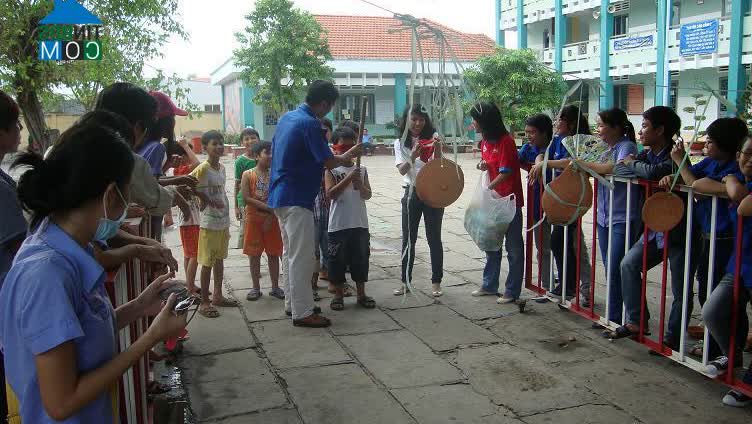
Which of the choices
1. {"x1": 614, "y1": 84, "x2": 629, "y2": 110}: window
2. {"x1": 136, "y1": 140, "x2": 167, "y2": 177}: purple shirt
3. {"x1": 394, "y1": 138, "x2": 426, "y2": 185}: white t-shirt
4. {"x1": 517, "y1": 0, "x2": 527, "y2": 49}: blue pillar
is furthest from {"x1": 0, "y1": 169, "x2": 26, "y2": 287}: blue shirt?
{"x1": 517, "y1": 0, "x2": 527, "y2": 49}: blue pillar

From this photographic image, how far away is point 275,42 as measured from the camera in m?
22.7

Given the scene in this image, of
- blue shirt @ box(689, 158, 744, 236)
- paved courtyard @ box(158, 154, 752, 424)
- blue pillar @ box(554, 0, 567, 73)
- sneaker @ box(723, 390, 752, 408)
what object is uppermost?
blue pillar @ box(554, 0, 567, 73)

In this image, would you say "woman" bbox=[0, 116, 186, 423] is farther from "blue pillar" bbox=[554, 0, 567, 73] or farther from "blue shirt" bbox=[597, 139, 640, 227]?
"blue pillar" bbox=[554, 0, 567, 73]

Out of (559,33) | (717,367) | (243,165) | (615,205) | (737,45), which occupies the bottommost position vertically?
(717,367)

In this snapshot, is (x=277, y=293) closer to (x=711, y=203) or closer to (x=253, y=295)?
(x=253, y=295)

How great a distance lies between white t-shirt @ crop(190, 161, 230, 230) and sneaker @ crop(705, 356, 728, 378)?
332 centimetres

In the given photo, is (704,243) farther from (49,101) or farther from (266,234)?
(49,101)

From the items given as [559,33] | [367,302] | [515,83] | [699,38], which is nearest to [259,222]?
[367,302]

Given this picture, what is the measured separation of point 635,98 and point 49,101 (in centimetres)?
1824

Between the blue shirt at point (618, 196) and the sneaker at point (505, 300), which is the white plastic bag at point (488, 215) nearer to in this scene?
the sneaker at point (505, 300)

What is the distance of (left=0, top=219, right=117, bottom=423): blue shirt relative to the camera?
1.43 meters

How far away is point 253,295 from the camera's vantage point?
5.35 meters

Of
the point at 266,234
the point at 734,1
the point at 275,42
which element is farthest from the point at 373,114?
the point at 266,234

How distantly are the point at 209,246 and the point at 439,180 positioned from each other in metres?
1.89
